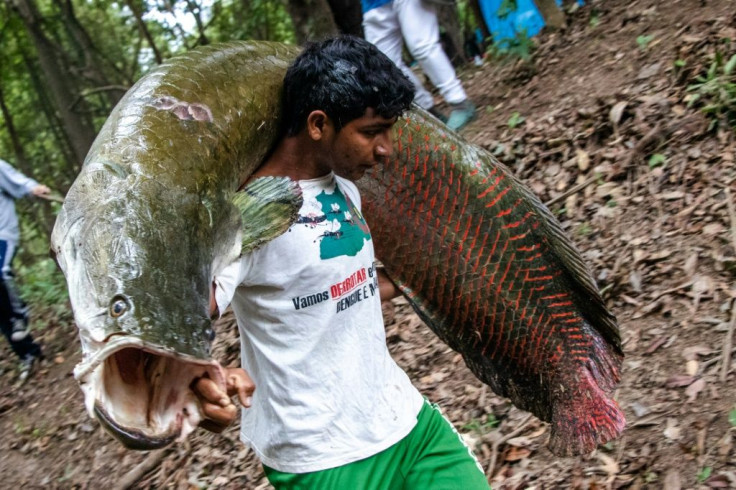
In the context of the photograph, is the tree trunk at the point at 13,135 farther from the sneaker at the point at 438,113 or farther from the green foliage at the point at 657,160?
the green foliage at the point at 657,160

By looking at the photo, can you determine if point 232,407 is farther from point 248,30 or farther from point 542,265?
point 248,30

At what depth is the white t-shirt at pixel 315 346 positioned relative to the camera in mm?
2102

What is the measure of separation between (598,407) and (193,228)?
177 cm

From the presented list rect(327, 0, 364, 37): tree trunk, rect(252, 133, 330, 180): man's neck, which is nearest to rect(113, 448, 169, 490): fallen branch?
rect(252, 133, 330, 180): man's neck

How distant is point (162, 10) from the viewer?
390 inches

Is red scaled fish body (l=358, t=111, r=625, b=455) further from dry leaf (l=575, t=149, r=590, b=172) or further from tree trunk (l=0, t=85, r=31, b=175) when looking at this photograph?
tree trunk (l=0, t=85, r=31, b=175)

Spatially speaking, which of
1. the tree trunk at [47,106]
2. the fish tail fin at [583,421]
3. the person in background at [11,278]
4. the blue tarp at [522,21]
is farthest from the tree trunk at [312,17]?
the tree trunk at [47,106]

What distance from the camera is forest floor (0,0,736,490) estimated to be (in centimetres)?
357

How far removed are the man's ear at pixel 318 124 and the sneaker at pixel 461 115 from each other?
461cm

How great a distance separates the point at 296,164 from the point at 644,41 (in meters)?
4.67

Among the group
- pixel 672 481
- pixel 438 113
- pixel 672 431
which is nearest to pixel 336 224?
pixel 672 481

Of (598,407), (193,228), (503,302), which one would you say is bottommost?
(598,407)

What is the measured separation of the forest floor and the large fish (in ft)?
2.71

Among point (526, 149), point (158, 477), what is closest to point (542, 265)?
point (526, 149)
